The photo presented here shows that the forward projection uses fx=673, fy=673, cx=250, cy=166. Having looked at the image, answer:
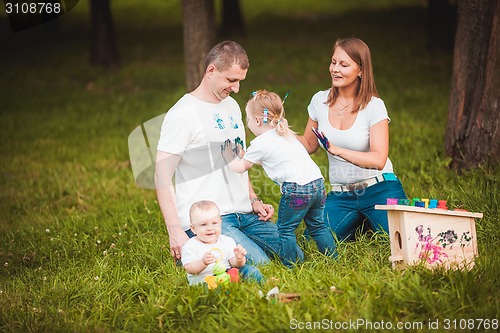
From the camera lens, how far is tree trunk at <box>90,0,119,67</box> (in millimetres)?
13922

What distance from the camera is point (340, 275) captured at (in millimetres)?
4293

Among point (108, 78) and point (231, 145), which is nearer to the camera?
point (231, 145)

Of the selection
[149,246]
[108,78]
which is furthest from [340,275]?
[108,78]

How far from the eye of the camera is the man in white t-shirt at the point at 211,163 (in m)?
4.37

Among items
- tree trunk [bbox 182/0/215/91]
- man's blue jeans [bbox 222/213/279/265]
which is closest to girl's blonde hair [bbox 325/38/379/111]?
man's blue jeans [bbox 222/213/279/265]

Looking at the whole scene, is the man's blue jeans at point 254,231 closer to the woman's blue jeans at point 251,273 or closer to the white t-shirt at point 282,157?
the woman's blue jeans at point 251,273

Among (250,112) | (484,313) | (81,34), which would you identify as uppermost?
(81,34)

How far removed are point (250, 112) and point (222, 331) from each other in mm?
1437

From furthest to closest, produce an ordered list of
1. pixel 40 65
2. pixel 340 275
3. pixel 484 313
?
pixel 40 65 → pixel 340 275 → pixel 484 313

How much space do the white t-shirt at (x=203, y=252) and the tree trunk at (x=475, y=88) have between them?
303 cm

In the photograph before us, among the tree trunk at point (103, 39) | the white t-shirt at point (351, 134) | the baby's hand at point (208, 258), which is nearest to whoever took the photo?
the baby's hand at point (208, 258)

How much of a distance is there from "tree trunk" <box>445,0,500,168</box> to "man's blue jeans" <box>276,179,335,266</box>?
2.22 meters

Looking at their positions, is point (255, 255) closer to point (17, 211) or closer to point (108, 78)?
point (17, 211)

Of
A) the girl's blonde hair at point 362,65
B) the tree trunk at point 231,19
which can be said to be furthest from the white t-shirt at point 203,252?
the tree trunk at point 231,19
